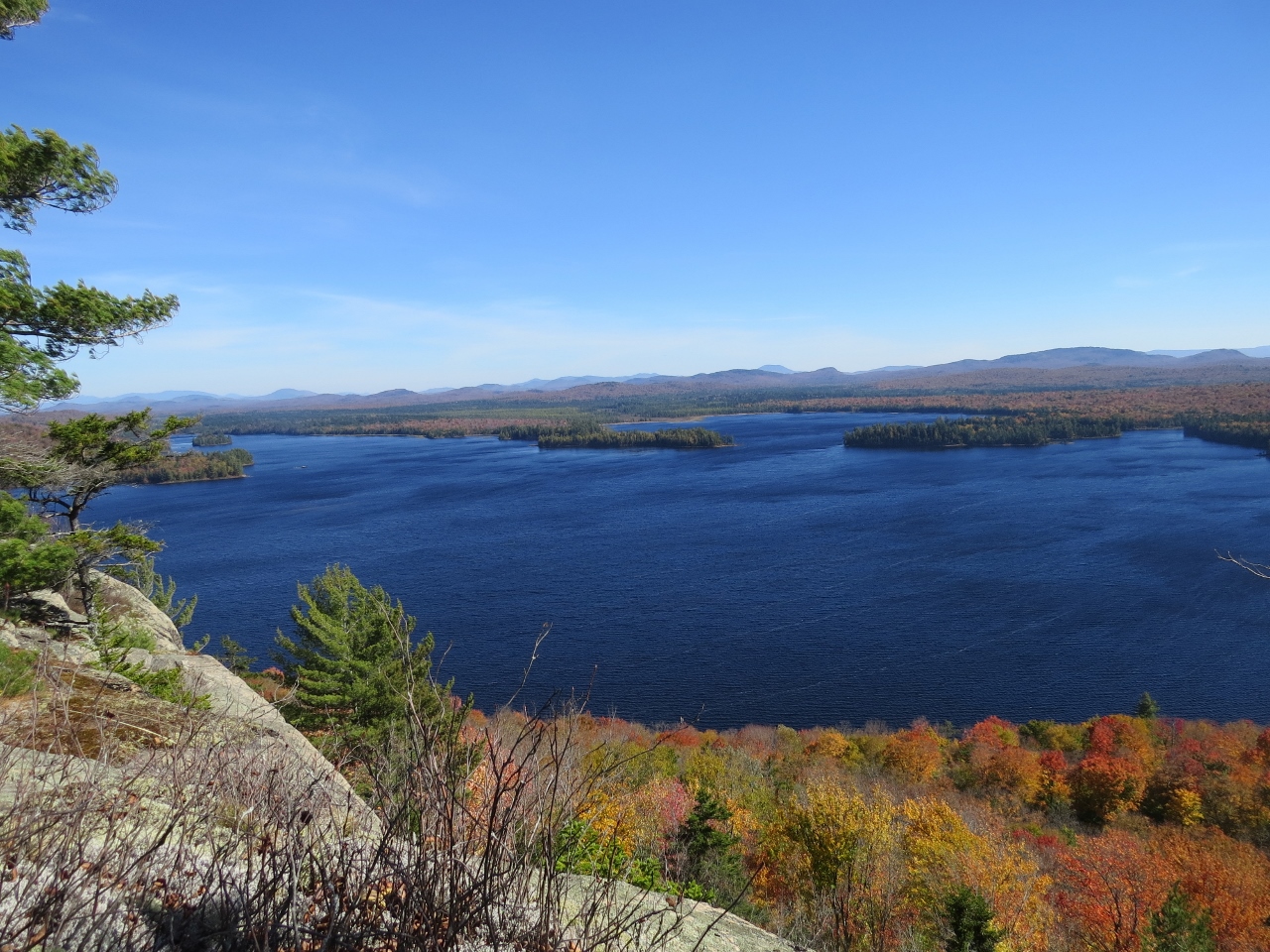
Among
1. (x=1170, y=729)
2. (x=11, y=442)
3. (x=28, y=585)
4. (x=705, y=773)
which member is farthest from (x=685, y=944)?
(x=1170, y=729)

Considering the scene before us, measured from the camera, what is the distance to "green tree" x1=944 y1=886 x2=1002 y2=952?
952 cm

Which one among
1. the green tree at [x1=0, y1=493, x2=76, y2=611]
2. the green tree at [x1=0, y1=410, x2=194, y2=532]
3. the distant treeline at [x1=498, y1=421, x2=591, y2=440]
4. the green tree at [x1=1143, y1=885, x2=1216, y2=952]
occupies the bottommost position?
the green tree at [x1=1143, y1=885, x2=1216, y2=952]

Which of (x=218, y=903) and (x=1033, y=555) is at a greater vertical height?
(x=218, y=903)

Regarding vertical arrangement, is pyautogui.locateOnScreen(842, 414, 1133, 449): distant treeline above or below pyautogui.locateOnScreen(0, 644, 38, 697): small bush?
below

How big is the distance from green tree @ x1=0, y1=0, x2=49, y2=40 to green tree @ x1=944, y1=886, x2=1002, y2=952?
51.9ft

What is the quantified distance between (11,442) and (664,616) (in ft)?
102

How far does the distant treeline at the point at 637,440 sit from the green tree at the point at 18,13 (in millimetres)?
109211

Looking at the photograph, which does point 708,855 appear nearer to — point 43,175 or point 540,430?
point 43,175

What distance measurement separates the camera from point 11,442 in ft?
28.7

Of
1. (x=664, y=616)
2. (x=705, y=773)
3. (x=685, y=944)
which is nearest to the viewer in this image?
(x=685, y=944)

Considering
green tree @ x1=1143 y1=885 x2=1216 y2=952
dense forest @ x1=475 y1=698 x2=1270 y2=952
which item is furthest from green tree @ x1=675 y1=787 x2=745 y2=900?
green tree @ x1=1143 y1=885 x2=1216 y2=952

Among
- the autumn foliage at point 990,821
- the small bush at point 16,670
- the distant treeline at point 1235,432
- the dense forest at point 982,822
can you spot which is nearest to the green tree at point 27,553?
the small bush at point 16,670

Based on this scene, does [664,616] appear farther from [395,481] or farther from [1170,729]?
[395,481]

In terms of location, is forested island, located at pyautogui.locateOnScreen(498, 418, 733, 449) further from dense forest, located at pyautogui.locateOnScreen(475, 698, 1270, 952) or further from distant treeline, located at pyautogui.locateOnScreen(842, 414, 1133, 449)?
dense forest, located at pyautogui.locateOnScreen(475, 698, 1270, 952)
